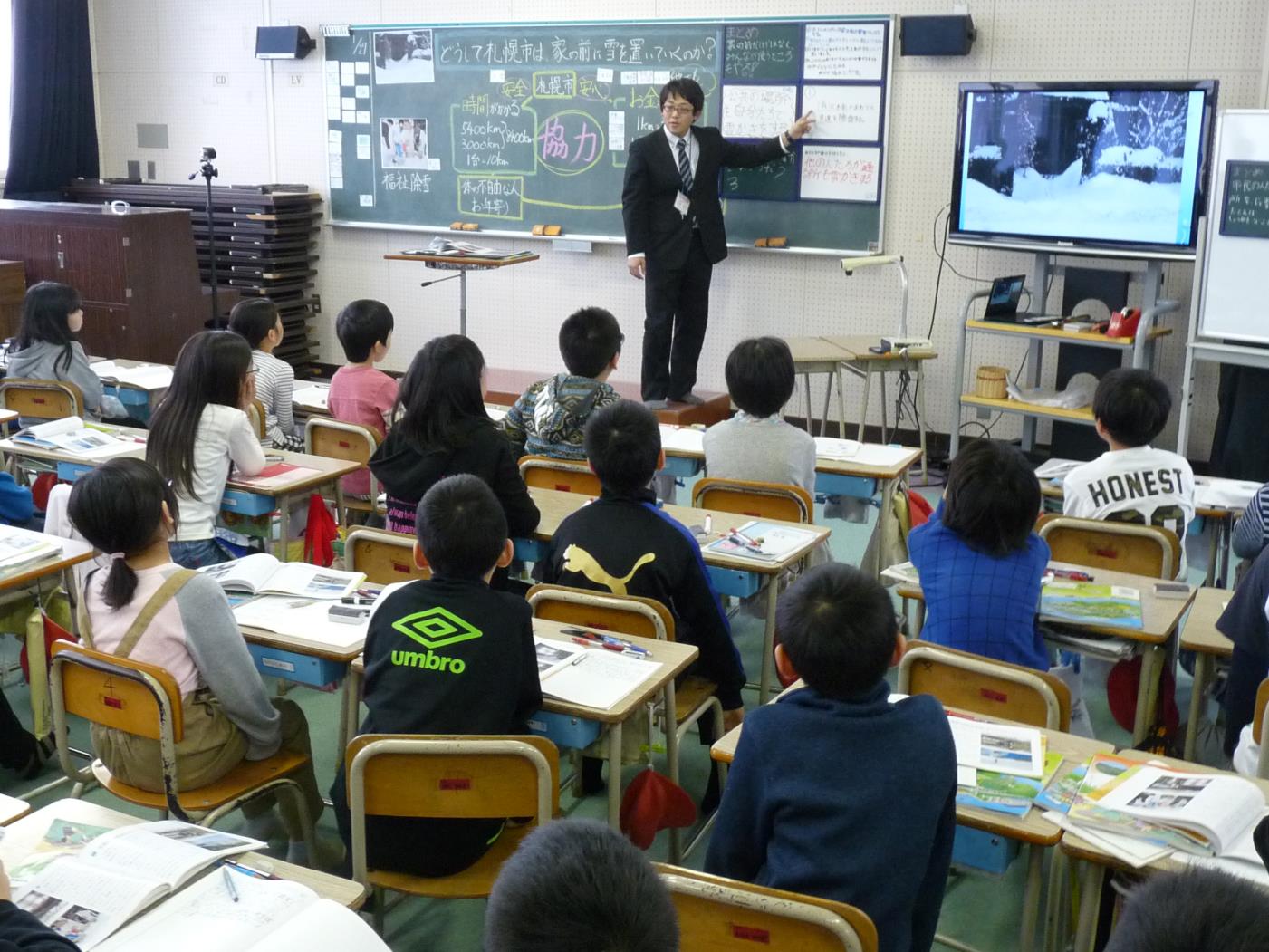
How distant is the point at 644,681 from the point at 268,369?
2.85 m

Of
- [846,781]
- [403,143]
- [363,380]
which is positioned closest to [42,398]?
[363,380]

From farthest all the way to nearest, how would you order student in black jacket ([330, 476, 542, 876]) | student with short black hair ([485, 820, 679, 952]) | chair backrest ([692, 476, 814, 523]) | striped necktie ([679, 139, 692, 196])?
striped necktie ([679, 139, 692, 196])
chair backrest ([692, 476, 814, 523])
student in black jacket ([330, 476, 542, 876])
student with short black hair ([485, 820, 679, 952])

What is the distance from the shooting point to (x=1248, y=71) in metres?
→ 5.49

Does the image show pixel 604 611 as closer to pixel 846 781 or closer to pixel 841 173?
pixel 846 781

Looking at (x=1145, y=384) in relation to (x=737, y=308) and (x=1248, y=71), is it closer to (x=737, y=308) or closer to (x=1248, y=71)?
(x=1248, y=71)

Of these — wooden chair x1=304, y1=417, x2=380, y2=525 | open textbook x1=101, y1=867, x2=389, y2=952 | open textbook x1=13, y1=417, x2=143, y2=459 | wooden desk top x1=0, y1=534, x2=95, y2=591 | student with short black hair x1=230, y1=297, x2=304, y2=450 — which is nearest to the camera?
open textbook x1=101, y1=867, x2=389, y2=952

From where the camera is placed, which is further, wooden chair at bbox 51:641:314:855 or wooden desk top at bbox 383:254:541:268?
wooden desk top at bbox 383:254:541:268

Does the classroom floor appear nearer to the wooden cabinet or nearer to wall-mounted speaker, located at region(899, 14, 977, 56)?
wall-mounted speaker, located at region(899, 14, 977, 56)

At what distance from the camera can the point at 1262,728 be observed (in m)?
2.31

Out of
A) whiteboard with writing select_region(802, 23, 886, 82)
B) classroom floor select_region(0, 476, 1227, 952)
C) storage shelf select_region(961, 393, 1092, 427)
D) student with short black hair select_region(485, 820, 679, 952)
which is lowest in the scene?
classroom floor select_region(0, 476, 1227, 952)

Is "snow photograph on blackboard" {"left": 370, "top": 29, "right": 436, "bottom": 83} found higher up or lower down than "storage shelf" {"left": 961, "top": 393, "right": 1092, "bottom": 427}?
higher up

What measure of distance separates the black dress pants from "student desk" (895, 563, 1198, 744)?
3.60 meters

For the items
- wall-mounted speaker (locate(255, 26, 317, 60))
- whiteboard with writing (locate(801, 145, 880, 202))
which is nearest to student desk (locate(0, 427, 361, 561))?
whiteboard with writing (locate(801, 145, 880, 202))

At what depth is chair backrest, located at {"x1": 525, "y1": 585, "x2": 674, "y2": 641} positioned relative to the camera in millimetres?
2707
